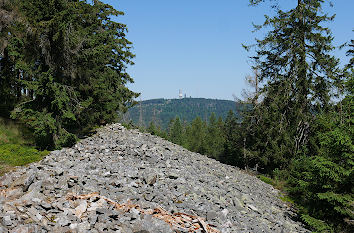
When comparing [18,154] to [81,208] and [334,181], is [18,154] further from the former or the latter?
[334,181]

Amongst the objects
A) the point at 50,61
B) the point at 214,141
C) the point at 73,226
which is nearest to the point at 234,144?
the point at 50,61

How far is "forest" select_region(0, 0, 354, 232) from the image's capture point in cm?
1074

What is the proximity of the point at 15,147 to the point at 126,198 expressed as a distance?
928 centimetres

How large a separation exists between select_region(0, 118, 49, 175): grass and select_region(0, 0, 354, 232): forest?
49cm

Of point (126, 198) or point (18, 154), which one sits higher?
point (18, 154)

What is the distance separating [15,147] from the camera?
13.8 m

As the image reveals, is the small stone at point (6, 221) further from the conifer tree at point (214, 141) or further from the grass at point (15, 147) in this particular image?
the conifer tree at point (214, 141)

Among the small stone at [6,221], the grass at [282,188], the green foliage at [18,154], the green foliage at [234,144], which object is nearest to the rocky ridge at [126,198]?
the small stone at [6,221]

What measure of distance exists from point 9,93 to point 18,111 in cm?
604

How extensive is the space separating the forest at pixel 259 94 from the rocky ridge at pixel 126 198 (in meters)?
1.84

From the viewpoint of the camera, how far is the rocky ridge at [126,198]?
5922 millimetres

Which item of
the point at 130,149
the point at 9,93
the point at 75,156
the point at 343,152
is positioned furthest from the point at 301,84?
the point at 9,93

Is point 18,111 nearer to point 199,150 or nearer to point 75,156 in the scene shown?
point 75,156

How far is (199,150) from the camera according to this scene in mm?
57344
